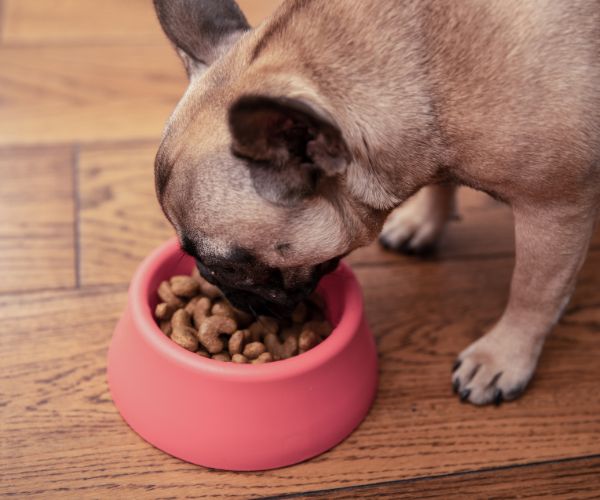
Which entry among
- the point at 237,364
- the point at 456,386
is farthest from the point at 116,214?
the point at 456,386

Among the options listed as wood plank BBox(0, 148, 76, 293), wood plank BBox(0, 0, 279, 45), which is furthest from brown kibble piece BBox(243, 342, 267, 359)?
wood plank BBox(0, 0, 279, 45)

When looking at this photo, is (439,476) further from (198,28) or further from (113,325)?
(198,28)

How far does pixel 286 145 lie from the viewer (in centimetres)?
103

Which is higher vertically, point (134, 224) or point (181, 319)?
point (181, 319)

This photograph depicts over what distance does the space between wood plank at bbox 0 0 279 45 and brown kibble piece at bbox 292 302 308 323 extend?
1.28 meters

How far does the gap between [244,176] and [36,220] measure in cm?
83

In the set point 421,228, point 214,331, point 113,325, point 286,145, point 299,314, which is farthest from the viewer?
point 421,228

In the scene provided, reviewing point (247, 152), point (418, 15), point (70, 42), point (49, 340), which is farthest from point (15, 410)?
point (70, 42)

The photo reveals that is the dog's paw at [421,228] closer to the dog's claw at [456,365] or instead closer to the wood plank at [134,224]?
the wood plank at [134,224]

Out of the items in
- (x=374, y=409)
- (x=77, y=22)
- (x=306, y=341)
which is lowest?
(x=77, y=22)

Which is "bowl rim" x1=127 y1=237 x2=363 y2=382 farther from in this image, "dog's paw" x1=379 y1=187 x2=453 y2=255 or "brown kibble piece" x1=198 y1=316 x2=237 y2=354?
"dog's paw" x1=379 y1=187 x2=453 y2=255

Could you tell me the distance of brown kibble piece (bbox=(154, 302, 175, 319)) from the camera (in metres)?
1.32

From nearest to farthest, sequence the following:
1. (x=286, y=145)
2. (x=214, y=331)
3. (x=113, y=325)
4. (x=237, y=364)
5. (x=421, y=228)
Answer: (x=286, y=145) → (x=237, y=364) → (x=214, y=331) → (x=113, y=325) → (x=421, y=228)

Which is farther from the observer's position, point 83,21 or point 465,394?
point 83,21
